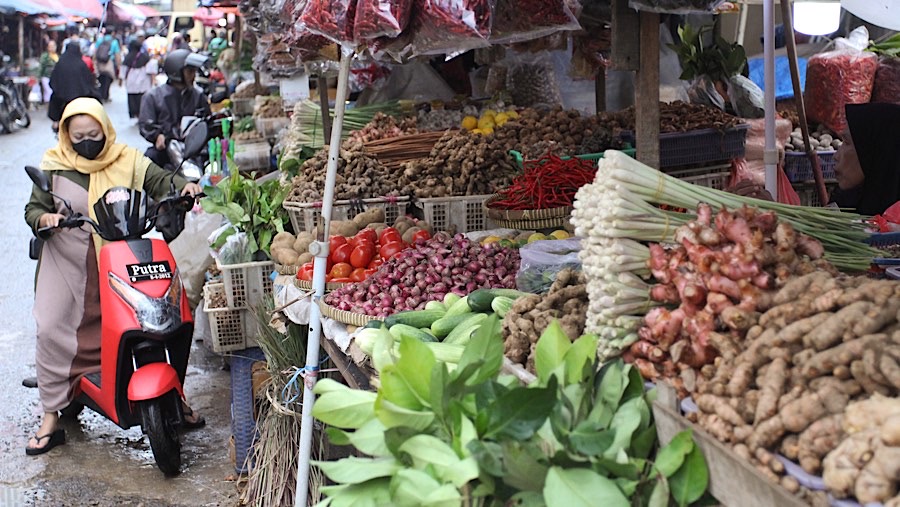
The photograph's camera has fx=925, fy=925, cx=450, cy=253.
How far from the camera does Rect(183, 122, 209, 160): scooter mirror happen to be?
16.9 feet

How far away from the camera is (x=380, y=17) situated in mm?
3559

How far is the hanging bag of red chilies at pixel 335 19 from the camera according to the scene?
3.69m

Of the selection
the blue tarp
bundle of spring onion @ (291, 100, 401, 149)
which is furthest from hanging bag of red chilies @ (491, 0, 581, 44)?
the blue tarp

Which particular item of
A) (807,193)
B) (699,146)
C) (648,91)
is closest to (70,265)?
(648,91)

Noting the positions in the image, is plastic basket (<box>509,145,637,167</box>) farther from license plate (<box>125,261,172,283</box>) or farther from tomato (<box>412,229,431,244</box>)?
license plate (<box>125,261,172,283</box>)

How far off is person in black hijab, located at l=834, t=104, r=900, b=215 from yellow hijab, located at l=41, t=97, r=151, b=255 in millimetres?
4293

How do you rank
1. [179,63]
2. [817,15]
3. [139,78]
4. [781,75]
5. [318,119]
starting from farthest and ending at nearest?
[139,78]
[179,63]
[781,75]
[318,119]
[817,15]

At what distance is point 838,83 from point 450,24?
4.56m

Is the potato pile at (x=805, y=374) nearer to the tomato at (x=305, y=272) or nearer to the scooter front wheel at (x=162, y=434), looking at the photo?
the tomato at (x=305, y=272)

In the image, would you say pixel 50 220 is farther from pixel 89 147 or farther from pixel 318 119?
pixel 318 119

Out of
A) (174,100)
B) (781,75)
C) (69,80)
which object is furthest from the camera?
(69,80)

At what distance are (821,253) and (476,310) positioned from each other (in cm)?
142

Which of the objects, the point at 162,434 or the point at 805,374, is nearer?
the point at 805,374

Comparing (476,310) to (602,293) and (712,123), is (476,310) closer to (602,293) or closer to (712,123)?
(602,293)
